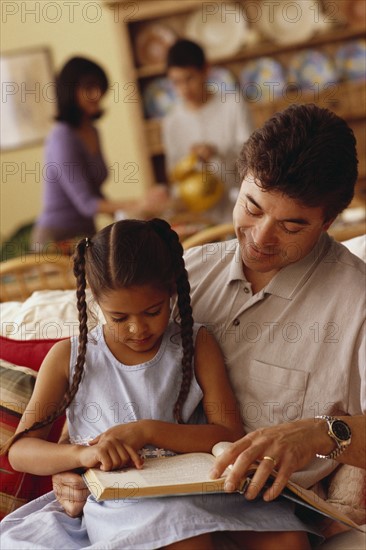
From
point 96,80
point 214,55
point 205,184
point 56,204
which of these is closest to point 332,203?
point 205,184

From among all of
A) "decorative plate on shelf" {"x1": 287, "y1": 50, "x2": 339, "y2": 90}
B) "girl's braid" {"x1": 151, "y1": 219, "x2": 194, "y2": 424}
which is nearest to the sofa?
"girl's braid" {"x1": 151, "y1": 219, "x2": 194, "y2": 424}

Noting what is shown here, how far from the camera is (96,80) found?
3787 millimetres

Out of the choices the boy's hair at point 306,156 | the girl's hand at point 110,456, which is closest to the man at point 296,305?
the boy's hair at point 306,156

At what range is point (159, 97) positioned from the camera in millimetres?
5164

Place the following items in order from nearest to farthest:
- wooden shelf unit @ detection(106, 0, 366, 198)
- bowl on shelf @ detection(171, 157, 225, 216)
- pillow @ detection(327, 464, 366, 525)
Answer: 1. pillow @ detection(327, 464, 366, 525)
2. bowl on shelf @ detection(171, 157, 225, 216)
3. wooden shelf unit @ detection(106, 0, 366, 198)

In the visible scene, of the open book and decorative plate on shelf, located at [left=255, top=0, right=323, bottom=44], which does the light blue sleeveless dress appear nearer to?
the open book

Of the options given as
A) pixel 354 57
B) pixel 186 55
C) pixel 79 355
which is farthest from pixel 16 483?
pixel 354 57

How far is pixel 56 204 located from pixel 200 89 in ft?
3.06

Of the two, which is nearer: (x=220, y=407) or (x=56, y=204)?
(x=220, y=407)

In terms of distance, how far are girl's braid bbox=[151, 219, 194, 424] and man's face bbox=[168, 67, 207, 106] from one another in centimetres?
259

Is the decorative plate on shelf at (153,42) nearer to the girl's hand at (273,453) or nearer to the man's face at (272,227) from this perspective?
→ the man's face at (272,227)

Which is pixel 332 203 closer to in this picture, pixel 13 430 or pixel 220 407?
pixel 220 407

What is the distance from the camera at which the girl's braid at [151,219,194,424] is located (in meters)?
1.55

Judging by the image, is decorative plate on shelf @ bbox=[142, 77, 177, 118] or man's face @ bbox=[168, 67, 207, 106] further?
decorative plate on shelf @ bbox=[142, 77, 177, 118]
